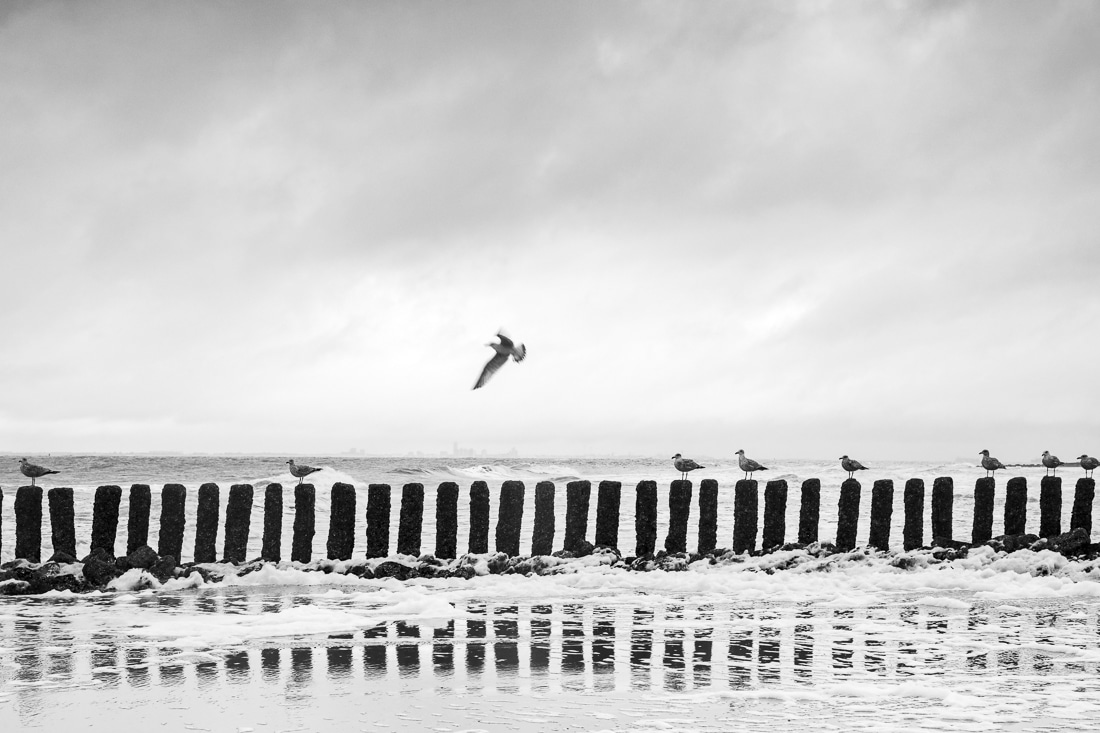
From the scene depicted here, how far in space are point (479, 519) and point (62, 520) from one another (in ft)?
13.9

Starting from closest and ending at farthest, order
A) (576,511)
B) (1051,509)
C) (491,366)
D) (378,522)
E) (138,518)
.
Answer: (138,518), (378,522), (576,511), (1051,509), (491,366)

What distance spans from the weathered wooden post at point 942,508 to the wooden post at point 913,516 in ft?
0.59

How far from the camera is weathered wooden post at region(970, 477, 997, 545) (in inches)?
437

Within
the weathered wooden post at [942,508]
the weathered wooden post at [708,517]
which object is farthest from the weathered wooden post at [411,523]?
the weathered wooden post at [942,508]

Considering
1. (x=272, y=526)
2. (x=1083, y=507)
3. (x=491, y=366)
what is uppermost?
(x=491, y=366)

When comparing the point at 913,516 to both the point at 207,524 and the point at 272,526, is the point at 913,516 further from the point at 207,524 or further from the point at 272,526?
the point at 207,524

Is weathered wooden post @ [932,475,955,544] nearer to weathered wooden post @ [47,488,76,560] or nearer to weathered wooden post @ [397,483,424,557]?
weathered wooden post @ [397,483,424,557]

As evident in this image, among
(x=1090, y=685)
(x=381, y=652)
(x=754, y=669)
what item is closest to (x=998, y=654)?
(x=1090, y=685)

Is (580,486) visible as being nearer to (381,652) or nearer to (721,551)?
(721,551)

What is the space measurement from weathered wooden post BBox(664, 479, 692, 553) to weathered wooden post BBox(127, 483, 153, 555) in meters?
5.26

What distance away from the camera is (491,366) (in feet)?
47.3

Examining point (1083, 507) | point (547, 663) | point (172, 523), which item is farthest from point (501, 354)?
point (547, 663)

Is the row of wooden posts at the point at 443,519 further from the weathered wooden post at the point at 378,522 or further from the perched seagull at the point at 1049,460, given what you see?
the perched seagull at the point at 1049,460

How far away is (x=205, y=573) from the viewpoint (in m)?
9.99
